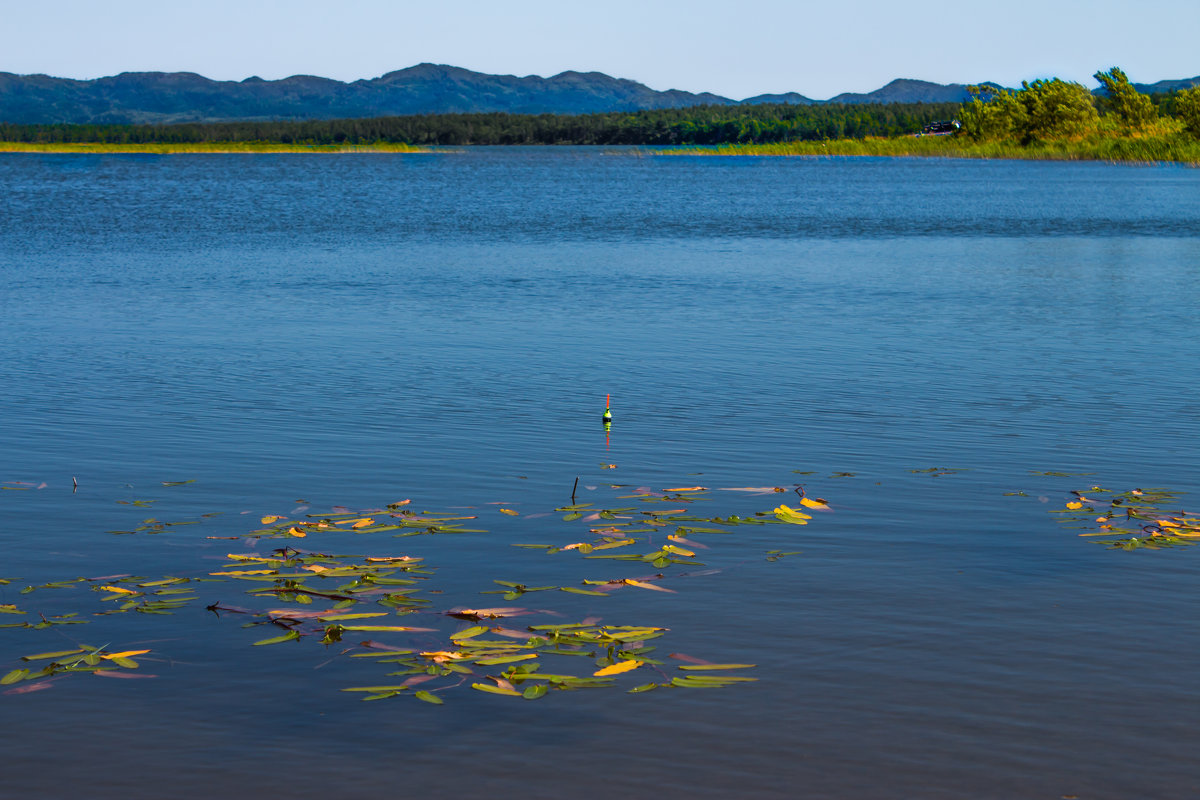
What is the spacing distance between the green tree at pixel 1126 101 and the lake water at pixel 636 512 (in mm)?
166611

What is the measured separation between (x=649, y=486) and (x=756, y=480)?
1.38 meters

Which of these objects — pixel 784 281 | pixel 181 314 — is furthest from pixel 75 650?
pixel 784 281

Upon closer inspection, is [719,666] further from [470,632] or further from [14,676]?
[14,676]

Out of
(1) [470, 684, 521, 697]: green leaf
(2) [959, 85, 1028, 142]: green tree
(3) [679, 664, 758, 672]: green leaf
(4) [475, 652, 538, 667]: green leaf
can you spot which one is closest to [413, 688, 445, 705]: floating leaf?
(1) [470, 684, 521, 697]: green leaf

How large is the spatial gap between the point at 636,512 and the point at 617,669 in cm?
446

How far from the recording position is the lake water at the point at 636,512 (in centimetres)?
841

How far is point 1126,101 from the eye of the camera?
190 m

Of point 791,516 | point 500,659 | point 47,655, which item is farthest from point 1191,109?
point 47,655

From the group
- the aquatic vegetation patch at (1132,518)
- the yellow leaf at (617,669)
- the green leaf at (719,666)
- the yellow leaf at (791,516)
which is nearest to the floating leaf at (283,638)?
the yellow leaf at (617,669)

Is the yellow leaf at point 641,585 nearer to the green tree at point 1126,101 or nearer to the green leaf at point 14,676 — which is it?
the green leaf at point 14,676

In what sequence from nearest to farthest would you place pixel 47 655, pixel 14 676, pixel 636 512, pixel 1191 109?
pixel 14 676, pixel 47 655, pixel 636 512, pixel 1191 109

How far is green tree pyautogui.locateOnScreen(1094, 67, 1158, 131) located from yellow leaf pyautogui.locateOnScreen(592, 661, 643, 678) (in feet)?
641

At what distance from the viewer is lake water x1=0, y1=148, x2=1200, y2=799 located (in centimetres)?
841

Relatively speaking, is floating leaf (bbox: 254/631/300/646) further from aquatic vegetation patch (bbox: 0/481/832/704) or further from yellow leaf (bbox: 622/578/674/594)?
yellow leaf (bbox: 622/578/674/594)
